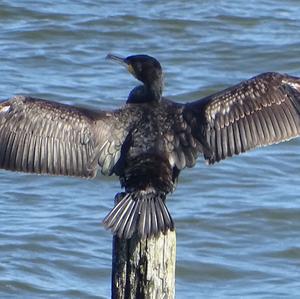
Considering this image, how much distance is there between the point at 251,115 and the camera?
697cm

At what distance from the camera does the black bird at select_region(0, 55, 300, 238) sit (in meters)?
6.34

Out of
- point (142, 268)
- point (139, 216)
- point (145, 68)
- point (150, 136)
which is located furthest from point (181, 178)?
point (142, 268)

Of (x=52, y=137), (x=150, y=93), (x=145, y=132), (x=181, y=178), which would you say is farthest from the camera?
(x=181, y=178)

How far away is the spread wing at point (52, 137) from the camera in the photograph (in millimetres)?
6605

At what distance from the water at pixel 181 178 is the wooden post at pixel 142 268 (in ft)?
11.7

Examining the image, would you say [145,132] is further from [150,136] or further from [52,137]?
[52,137]

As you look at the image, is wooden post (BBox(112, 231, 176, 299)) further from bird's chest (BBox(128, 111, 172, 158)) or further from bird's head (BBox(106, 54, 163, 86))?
bird's head (BBox(106, 54, 163, 86))

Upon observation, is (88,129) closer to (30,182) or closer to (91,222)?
(91,222)

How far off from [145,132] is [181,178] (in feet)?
17.8

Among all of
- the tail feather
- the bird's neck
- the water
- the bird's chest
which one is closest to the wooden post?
the tail feather

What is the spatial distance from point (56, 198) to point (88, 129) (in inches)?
181

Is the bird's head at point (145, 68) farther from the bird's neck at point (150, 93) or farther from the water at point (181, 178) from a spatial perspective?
the water at point (181, 178)

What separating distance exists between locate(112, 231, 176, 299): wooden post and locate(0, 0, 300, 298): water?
3575mm

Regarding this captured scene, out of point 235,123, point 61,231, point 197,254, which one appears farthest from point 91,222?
point 235,123
